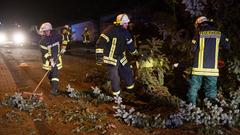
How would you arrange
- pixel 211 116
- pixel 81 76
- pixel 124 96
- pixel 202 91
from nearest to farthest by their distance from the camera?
pixel 211 116, pixel 202 91, pixel 124 96, pixel 81 76

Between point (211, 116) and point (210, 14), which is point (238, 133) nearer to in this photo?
point (211, 116)

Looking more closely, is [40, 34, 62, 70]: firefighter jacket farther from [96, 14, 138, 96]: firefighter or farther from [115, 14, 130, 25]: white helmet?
[115, 14, 130, 25]: white helmet

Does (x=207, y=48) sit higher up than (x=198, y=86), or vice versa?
(x=207, y=48)

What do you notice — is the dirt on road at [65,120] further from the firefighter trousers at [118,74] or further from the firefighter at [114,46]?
the firefighter at [114,46]

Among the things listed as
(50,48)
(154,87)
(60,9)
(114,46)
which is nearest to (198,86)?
(154,87)

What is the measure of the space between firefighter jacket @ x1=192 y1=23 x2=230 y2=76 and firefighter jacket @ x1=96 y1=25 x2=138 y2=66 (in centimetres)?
165

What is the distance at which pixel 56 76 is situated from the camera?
932cm

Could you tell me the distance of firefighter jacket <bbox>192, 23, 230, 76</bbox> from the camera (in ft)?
24.0

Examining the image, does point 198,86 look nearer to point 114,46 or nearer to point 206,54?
point 206,54

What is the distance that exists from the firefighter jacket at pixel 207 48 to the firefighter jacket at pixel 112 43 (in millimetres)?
1650

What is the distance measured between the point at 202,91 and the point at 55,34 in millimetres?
3693

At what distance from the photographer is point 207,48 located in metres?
7.36

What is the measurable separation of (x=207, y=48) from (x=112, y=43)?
2064mm

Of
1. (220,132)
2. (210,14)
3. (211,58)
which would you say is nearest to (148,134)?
(220,132)
